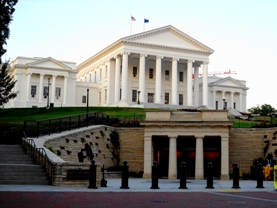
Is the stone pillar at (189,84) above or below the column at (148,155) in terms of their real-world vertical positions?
above

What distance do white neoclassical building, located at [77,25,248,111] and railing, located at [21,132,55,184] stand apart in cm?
5179

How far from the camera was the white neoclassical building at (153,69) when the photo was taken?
3346 inches

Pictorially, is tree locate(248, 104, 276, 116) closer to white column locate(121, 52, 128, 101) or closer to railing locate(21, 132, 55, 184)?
white column locate(121, 52, 128, 101)

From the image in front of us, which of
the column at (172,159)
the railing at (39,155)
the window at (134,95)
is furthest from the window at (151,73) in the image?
the railing at (39,155)

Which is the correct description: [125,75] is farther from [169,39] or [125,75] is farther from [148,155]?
[148,155]

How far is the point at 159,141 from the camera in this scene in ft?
122

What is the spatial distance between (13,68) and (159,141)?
5906 centimetres

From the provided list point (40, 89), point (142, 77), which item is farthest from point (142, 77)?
point (40, 89)

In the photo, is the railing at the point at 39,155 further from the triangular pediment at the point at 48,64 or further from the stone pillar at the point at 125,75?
the triangular pediment at the point at 48,64

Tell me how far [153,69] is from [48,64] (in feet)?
72.4

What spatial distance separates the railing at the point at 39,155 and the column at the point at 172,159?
1162cm

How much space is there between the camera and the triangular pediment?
286 ft

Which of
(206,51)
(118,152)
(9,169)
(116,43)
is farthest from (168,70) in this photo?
(9,169)

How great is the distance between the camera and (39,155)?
77.6ft
